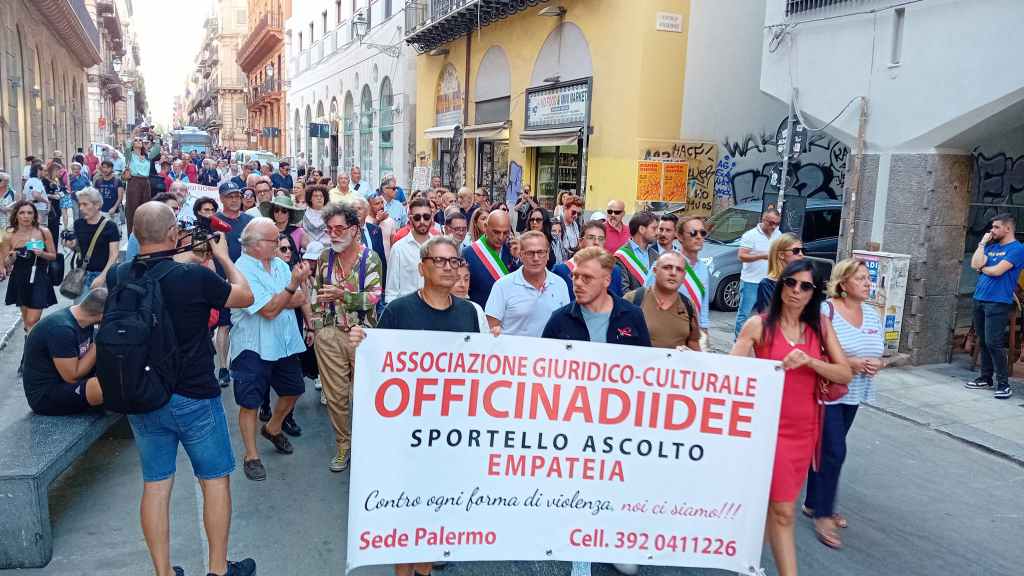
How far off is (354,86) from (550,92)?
1788cm

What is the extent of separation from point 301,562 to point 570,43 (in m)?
14.2

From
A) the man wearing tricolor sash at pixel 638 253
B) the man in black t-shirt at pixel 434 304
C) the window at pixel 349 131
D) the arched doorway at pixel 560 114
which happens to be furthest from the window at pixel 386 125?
the man in black t-shirt at pixel 434 304

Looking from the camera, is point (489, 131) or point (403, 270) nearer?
point (403, 270)

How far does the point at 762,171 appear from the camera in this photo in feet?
49.4

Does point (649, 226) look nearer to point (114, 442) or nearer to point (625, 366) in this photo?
point (625, 366)

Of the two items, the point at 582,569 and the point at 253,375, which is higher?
the point at 253,375

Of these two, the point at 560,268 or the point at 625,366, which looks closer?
the point at 625,366

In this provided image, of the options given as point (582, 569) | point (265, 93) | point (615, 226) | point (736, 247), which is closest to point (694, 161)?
point (736, 247)

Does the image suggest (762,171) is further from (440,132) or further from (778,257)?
(440,132)

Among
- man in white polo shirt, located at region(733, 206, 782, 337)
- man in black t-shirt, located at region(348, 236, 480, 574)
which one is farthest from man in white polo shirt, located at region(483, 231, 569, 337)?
man in white polo shirt, located at region(733, 206, 782, 337)

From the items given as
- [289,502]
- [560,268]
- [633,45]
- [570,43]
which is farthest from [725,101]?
[289,502]

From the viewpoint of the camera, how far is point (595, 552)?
3496 millimetres

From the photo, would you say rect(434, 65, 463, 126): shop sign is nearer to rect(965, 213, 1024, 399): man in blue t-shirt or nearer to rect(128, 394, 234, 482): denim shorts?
rect(965, 213, 1024, 399): man in blue t-shirt

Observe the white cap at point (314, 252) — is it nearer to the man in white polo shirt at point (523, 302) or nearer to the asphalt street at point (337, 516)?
the asphalt street at point (337, 516)
